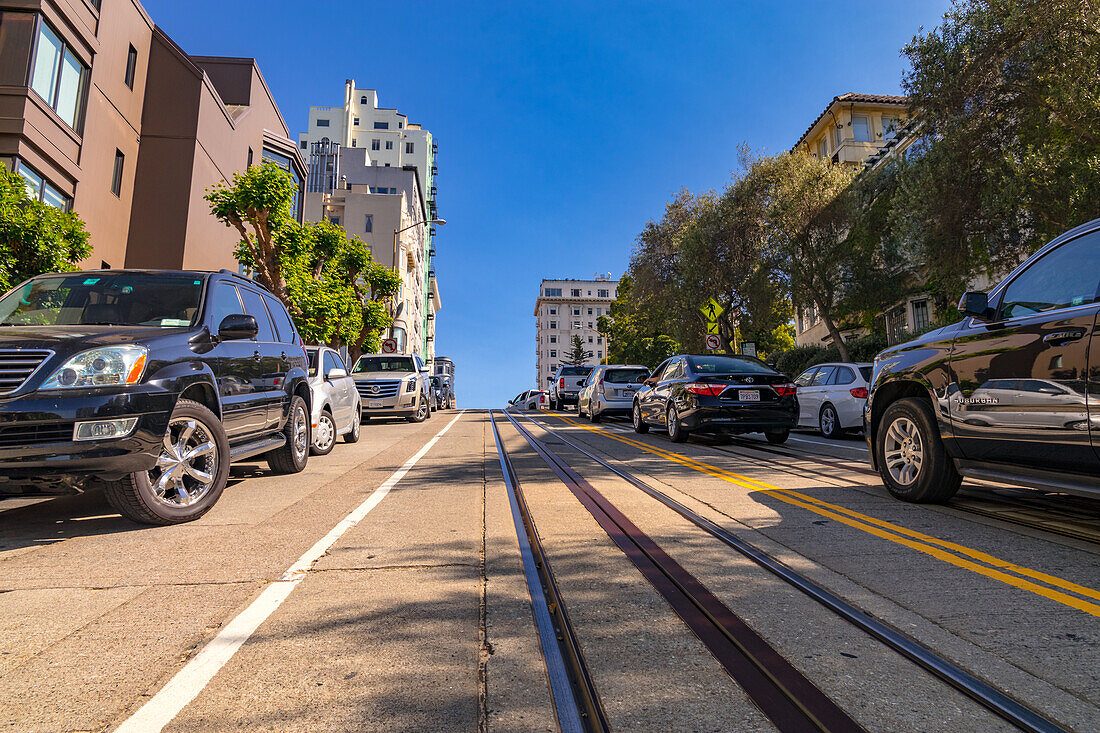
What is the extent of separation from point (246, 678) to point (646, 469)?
5.83 m

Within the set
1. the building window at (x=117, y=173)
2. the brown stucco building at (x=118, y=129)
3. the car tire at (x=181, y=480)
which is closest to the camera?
the car tire at (x=181, y=480)

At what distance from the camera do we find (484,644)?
2445 mm

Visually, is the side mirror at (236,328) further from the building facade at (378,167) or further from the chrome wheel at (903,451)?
the building facade at (378,167)

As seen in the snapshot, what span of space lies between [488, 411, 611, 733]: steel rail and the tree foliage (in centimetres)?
1457

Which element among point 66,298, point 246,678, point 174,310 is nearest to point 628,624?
point 246,678

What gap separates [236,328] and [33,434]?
5.74 ft

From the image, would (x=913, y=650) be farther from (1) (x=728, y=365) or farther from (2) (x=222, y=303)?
(1) (x=728, y=365)

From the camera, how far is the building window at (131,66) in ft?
70.1

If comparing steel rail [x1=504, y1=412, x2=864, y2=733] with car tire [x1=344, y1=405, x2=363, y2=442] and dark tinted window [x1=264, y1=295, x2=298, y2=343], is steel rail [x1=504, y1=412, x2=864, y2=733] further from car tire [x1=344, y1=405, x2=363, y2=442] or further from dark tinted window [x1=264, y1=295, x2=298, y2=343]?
car tire [x1=344, y1=405, x2=363, y2=442]

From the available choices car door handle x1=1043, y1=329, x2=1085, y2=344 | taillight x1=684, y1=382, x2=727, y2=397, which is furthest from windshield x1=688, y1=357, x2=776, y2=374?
car door handle x1=1043, y1=329, x2=1085, y2=344

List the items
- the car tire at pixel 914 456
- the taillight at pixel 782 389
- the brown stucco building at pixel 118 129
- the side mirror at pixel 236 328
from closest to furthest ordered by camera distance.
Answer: the car tire at pixel 914 456
the side mirror at pixel 236 328
the taillight at pixel 782 389
the brown stucco building at pixel 118 129

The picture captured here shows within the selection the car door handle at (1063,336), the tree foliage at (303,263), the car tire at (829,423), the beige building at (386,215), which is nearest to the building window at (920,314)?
the car tire at (829,423)

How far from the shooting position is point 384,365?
19703mm

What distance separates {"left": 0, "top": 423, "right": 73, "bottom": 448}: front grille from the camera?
3.90 metres
